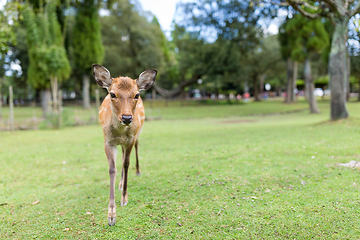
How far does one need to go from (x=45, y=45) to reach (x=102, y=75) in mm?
16366

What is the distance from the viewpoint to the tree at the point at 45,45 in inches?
658

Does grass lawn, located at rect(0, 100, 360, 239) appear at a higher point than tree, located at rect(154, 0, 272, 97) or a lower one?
lower

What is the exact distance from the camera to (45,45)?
17234 millimetres

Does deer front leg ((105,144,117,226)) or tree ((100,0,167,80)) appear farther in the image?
tree ((100,0,167,80))

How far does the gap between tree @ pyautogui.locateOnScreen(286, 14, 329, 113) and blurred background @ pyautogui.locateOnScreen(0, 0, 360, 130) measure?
0.23 feet

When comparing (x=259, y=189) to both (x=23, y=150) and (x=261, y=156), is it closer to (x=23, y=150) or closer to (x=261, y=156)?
(x=261, y=156)

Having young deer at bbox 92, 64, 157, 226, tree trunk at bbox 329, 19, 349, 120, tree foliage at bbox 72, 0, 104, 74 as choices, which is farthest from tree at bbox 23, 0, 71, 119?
tree trunk at bbox 329, 19, 349, 120

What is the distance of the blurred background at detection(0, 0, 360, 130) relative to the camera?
10469 mm

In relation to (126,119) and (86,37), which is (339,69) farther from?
(86,37)

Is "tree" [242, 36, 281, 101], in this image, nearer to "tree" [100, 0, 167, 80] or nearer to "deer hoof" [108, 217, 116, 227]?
"tree" [100, 0, 167, 80]

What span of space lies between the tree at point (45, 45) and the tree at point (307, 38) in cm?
1667

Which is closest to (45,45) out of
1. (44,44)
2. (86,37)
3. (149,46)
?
(44,44)

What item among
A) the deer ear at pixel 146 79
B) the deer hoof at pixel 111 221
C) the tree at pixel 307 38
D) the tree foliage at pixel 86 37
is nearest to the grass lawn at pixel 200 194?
the deer hoof at pixel 111 221

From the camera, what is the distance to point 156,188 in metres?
4.73
